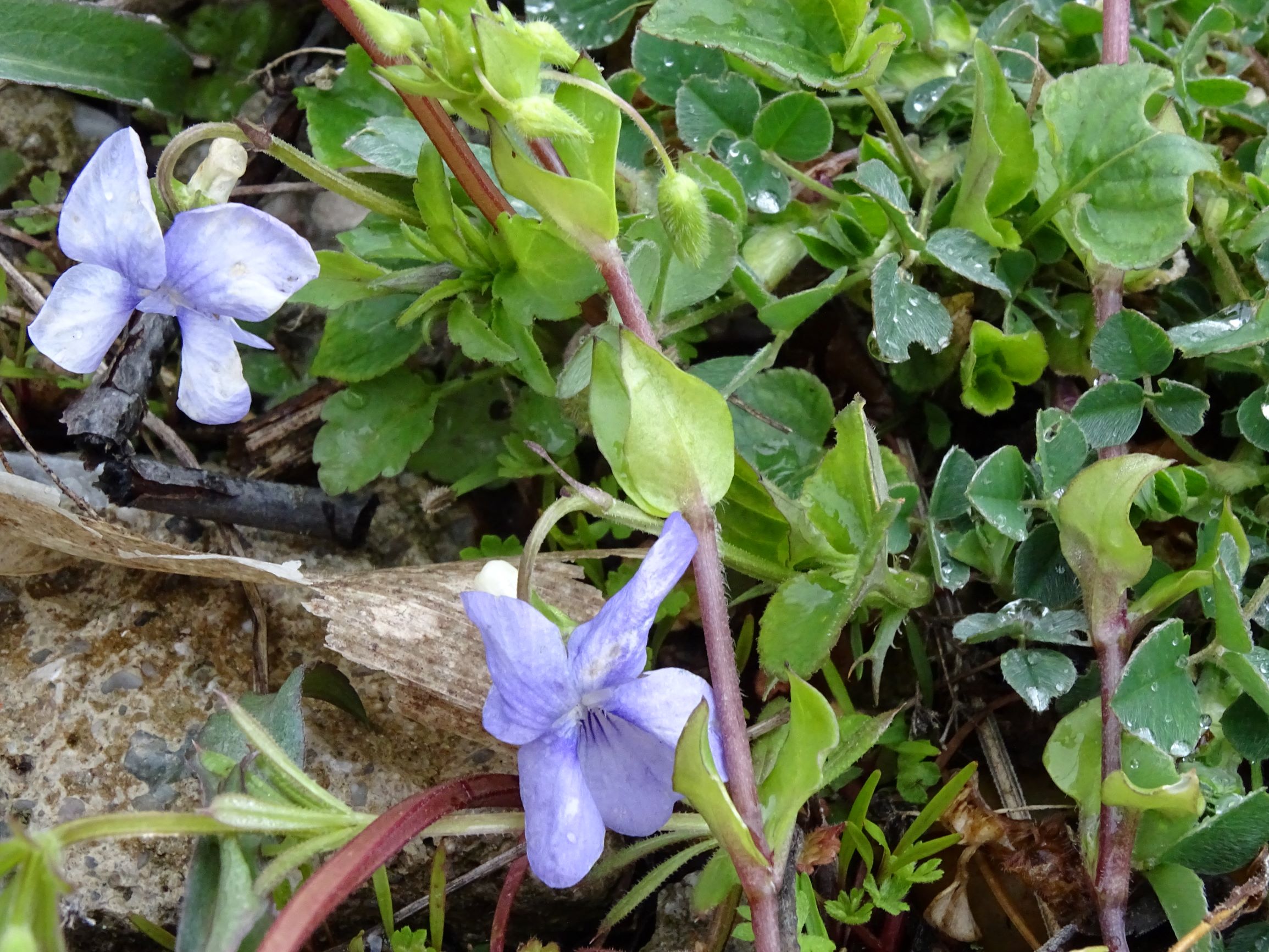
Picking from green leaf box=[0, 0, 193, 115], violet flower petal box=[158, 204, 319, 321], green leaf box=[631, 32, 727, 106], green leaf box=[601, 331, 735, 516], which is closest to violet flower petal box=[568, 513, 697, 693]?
green leaf box=[601, 331, 735, 516]

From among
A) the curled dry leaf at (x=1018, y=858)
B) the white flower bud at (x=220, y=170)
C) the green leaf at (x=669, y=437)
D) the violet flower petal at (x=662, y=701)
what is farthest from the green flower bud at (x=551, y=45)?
the curled dry leaf at (x=1018, y=858)

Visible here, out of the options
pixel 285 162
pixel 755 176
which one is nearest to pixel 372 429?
→ pixel 285 162

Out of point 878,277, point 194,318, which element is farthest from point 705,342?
point 194,318

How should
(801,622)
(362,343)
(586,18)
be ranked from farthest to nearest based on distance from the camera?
(586,18)
(362,343)
(801,622)

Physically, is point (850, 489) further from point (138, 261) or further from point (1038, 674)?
point (138, 261)

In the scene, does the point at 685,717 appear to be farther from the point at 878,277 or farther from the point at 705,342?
the point at 705,342
